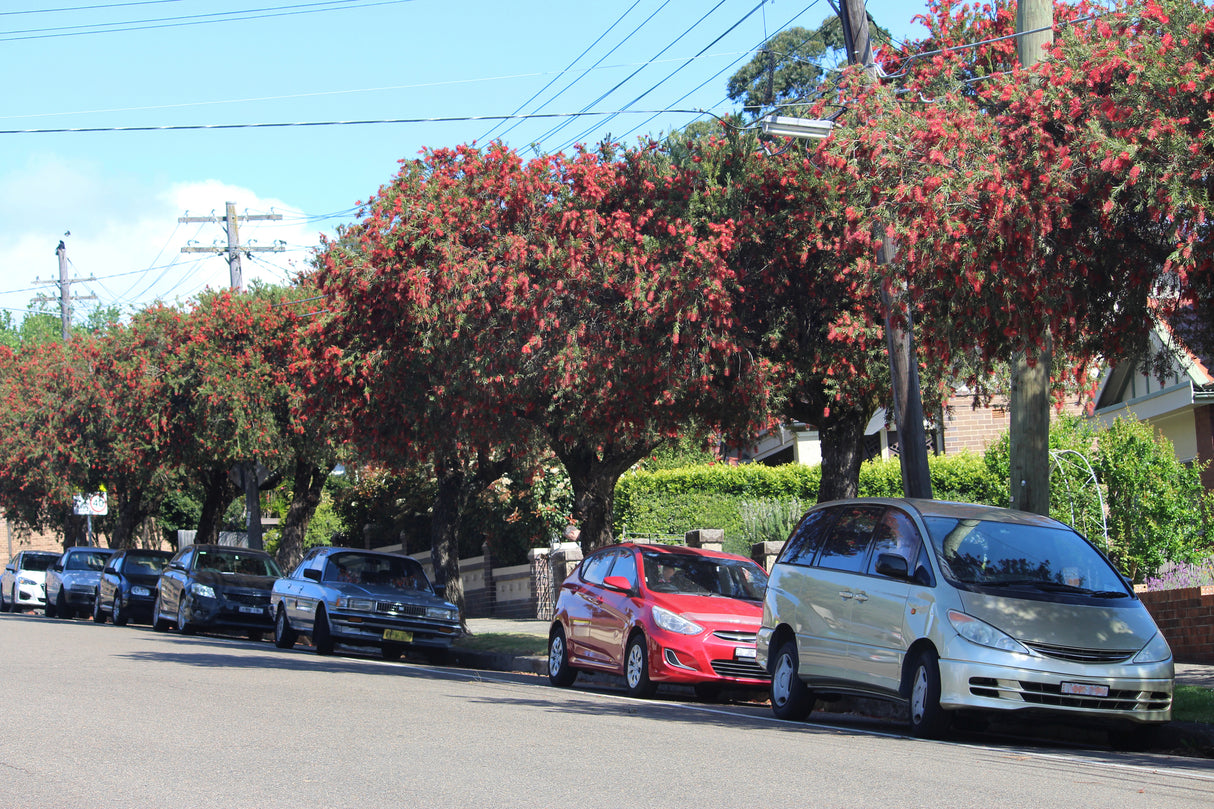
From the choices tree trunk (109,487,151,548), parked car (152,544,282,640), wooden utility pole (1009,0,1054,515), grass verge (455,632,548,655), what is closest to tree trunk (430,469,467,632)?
grass verge (455,632,548,655)

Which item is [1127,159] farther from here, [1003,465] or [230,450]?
[230,450]

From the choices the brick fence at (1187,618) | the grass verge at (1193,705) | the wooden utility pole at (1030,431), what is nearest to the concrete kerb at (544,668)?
the grass verge at (1193,705)

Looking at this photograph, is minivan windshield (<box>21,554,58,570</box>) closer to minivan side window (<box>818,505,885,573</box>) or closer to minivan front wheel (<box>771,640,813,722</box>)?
minivan front wheel (<box>771,640,813,722</box>)

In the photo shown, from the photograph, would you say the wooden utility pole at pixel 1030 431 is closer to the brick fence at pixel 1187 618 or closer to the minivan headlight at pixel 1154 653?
the brick fence at pixel 1187 618

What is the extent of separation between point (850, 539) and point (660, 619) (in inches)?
118

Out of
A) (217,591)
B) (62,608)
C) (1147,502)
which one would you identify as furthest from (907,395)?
(62,608)

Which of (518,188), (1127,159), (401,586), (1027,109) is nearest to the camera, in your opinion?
(1127,159)

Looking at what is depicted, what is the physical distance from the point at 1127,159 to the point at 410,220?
9.55 meters

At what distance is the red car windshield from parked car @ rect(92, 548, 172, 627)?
52.7 ft

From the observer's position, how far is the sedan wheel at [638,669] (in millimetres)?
13781

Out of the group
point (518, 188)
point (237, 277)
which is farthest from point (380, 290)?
point (237, 277)

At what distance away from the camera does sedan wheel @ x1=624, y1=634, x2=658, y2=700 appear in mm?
13781

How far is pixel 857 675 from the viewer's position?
10.7 metres

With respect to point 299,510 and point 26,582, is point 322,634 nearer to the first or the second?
point 299,510
